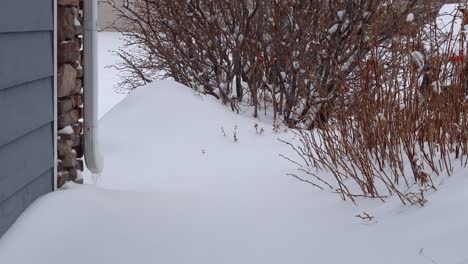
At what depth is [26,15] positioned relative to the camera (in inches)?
114

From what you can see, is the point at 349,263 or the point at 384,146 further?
the point at 384,146

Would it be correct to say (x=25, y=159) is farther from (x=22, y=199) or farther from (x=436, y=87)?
(x=436, y=87)

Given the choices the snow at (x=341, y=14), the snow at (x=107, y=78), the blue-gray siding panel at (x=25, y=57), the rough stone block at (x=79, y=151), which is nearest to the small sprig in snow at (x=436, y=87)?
the blue-gray siding panel at (x=25, y=57)

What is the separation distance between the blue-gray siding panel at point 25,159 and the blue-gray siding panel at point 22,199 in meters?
0.03

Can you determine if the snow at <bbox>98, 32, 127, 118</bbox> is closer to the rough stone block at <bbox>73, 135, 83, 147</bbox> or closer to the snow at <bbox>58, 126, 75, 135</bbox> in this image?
the rough stone block at <bbox>73, 135, 83, 147</bbox>

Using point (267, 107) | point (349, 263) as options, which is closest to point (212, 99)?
point (267, 107)

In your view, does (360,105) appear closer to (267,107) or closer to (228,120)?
(228,120)

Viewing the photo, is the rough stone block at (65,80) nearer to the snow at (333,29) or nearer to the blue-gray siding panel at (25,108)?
the blue-gray siding panel at (25,108)

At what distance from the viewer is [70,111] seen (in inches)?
143

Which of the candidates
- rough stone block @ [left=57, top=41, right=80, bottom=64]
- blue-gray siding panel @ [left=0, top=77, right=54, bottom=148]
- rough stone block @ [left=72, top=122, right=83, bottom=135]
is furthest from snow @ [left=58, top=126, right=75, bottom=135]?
rough stone block @ [left=57, top=41, right=80, bottom=64]

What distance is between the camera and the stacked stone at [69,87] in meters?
3.46

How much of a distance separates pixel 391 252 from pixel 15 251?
1479 mm

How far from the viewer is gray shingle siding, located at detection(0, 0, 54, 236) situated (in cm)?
271

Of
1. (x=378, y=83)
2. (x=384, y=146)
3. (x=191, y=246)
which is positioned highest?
(x=378, y=83)
